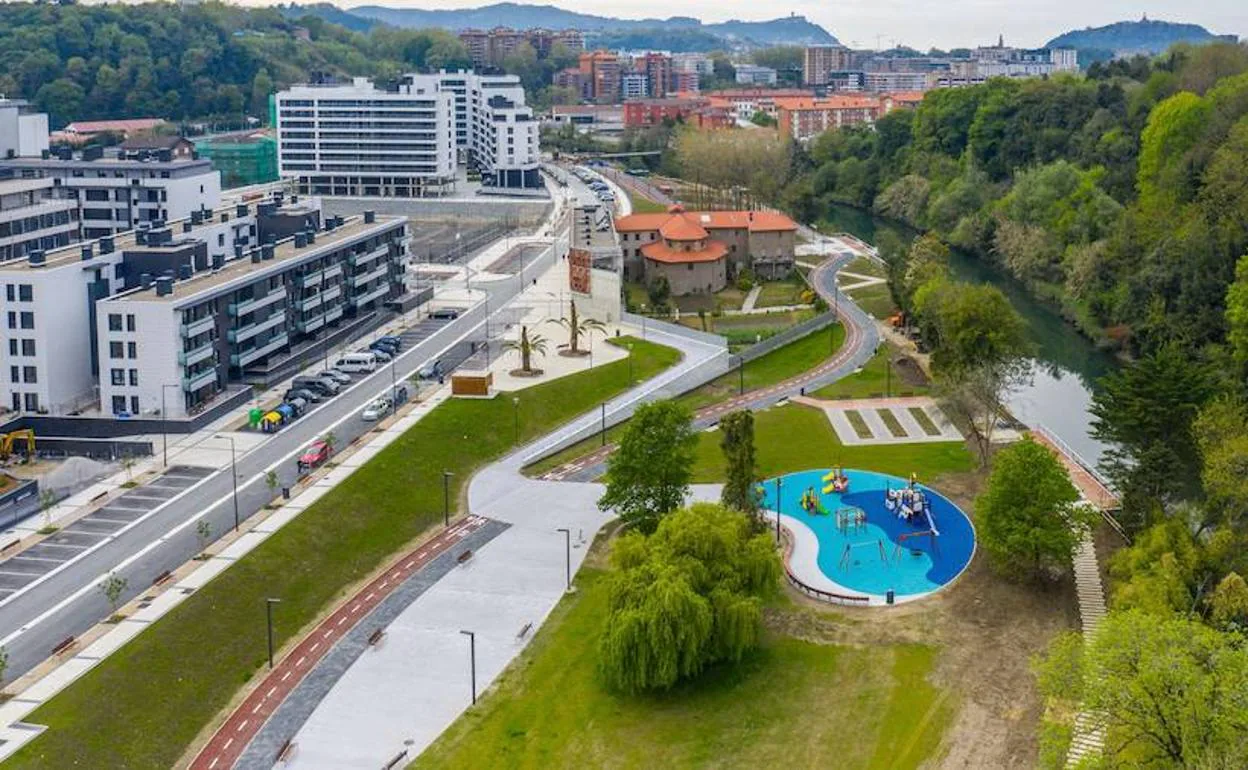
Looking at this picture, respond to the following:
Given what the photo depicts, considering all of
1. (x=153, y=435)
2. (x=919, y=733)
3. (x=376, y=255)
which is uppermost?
(x=376, y=255)

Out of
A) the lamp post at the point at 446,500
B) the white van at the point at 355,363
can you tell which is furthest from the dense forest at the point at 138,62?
the lamp post at the point at 446,500

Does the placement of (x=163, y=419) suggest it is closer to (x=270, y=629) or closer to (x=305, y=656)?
(x=270, y=629)

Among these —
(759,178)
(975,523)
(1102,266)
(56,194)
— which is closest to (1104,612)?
(975,523)

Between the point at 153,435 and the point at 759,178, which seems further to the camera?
the point at 759,178

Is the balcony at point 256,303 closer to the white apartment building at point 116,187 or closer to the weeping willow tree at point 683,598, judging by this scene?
the white apartment building at point 116,187

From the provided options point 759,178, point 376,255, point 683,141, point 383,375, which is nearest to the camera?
point 383,375

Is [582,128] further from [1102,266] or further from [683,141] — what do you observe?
[1102,266]
